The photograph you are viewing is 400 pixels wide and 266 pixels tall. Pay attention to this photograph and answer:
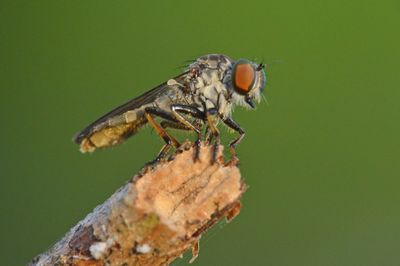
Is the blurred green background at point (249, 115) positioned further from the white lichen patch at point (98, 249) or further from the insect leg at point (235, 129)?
the white lichen patch at point (98, 249)

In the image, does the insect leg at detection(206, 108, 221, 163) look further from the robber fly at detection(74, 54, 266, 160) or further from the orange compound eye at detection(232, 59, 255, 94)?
the orange compound eye at detection(232, 59, 255, 94)

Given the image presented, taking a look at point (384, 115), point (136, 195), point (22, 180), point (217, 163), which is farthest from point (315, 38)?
point (136, 195)

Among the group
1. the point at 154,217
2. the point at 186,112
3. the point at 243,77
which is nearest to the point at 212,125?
the point at 186,112

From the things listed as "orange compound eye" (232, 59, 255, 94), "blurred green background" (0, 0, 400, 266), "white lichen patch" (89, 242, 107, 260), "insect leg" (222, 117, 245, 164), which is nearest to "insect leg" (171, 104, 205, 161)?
"insect leg" (222, 117, 245, 164)

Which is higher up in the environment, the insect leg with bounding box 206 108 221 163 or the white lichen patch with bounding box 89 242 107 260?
the insect leg with bounding box 206 108 221 163

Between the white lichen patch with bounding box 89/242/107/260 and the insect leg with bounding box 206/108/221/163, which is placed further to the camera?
the insect leg with bounding box 206/108/221/163

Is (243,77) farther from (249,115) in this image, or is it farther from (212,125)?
(249,115)
